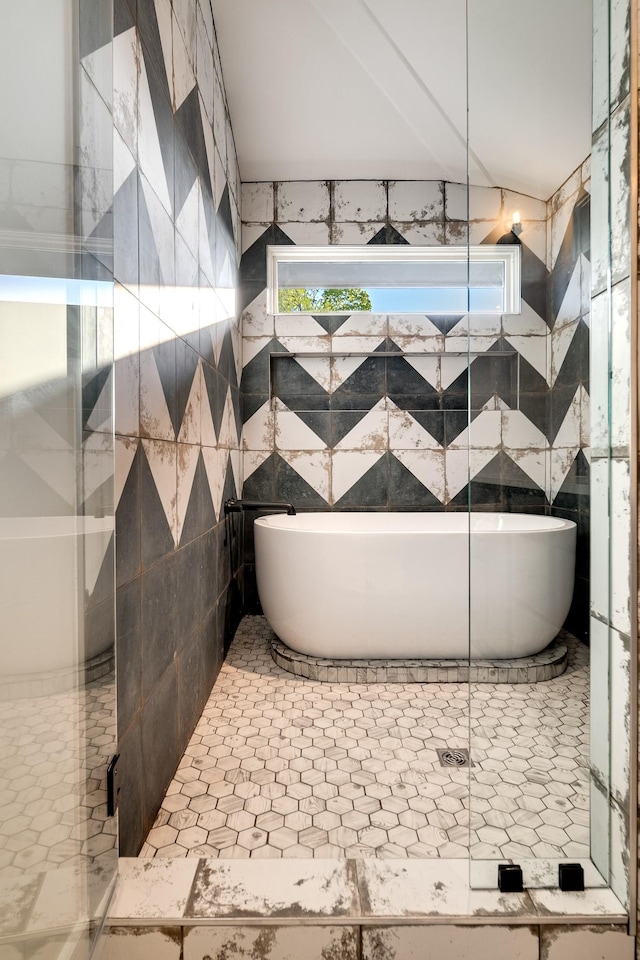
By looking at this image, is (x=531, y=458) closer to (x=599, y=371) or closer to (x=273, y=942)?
(x=599, y=371)

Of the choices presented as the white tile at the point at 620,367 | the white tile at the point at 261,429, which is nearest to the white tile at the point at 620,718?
the white tile at the point at 620,367

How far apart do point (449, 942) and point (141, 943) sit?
543mm

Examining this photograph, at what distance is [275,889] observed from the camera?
962mm

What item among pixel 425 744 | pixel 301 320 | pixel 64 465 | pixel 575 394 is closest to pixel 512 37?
pixel 575 394

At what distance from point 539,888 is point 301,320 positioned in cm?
284

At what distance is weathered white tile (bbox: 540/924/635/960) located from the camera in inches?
35.9

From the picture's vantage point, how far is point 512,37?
42.3 inches

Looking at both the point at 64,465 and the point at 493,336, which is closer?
the point at 64,465

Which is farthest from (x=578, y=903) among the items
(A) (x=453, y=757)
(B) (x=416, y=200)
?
(B) (x=416, y=200)

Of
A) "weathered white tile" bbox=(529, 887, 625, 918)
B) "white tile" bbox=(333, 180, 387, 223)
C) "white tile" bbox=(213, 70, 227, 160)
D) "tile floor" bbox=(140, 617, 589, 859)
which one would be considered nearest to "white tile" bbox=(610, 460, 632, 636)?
"tile floor" bbox=(140, 617, 589, 859)

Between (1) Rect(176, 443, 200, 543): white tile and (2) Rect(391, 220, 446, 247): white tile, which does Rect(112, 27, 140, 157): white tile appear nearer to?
(1) Rect(176, 443, 200, 543): white tile

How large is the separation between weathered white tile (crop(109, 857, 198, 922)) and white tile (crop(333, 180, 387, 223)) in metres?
3.21

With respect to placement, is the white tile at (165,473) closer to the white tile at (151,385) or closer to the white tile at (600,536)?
the white tile at (151,385)

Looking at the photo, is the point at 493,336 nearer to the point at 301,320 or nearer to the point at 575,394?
the point at 575,394
